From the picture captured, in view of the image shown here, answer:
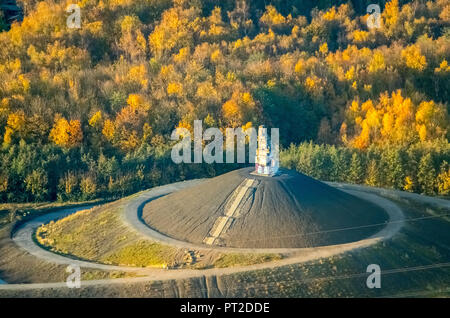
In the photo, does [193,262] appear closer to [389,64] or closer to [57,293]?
[57,293]

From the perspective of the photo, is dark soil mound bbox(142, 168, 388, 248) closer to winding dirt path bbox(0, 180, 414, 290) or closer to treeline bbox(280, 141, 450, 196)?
winding dirt path bbox(0, 180, 414, 290)

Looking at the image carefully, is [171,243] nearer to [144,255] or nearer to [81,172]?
[144,255]

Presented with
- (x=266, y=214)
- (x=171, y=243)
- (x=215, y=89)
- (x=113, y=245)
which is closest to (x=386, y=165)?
(x=215, y=89)

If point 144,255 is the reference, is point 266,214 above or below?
above

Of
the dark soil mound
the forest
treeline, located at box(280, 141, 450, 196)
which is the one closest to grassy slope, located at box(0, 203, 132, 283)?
the dark soil mound

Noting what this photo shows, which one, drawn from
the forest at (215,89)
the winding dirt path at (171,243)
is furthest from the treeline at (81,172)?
the winding dirt path at (171,243)

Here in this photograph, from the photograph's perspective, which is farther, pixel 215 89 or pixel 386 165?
pixel 215 89

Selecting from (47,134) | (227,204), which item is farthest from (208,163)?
(227,204)
